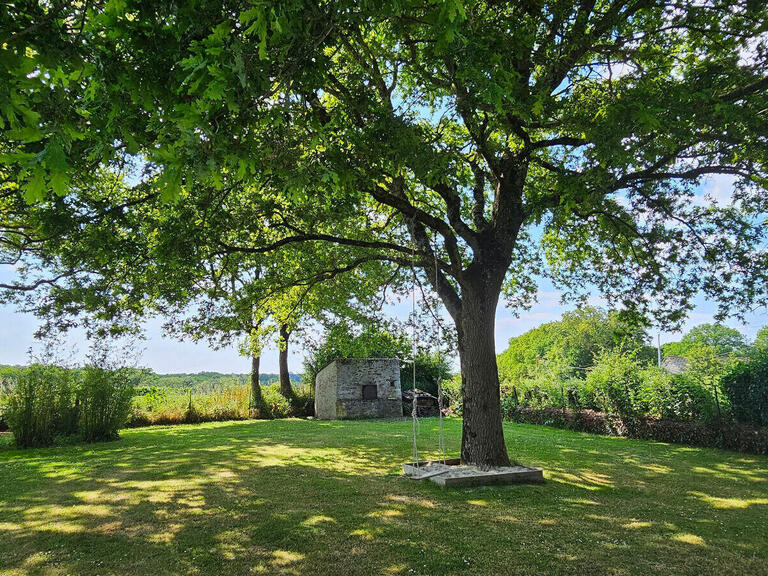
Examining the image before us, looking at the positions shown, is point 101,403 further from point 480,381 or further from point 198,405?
point 480,381

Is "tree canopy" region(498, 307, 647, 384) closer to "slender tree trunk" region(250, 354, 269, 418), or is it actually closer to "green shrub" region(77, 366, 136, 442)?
"slender tree trunk" region(250, 354, 269, 418)

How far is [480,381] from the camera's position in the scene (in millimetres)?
7535

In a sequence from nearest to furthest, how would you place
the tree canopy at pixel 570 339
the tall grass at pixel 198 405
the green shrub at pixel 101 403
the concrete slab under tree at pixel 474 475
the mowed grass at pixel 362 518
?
the mowed grass at pixel 362 518, the concrete slab under tree at pixel 474 475, the green shrub at pixel 101 403, the tall grass at pixel 198 405, the tree canopy at pixel 570 339

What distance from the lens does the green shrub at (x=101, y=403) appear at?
11.7 m

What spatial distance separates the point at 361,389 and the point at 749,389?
1444cm

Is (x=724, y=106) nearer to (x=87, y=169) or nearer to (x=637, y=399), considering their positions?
(x=87, y=169)

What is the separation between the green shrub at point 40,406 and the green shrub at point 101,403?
1.07 ft

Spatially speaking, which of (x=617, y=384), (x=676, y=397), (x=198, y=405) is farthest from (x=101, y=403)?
(x=676, y=397)

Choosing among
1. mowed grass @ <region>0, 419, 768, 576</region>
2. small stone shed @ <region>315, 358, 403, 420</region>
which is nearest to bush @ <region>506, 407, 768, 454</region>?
mowed grass @ <region>0, 419, 768, 576</region>

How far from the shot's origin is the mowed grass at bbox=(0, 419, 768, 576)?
3881 millimetres

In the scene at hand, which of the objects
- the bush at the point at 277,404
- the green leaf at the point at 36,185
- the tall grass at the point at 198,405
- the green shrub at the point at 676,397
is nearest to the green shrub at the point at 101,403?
the tall grass at the point at 198,405

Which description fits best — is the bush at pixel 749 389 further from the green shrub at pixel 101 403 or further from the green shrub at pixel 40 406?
the green shrub at pixel 40 406

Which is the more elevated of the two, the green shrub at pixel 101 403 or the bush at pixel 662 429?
the green shrub at pixel 101 403

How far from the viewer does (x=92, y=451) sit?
1012 cm
